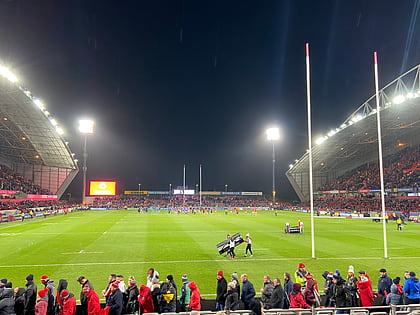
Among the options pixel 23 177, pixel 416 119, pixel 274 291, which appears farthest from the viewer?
pixel 23 177

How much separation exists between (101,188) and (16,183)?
32677 mm

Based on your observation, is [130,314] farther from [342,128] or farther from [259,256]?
[342,128]

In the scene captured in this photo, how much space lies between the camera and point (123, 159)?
112375mm

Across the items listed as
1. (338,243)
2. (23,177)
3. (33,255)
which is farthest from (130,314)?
(23,177)

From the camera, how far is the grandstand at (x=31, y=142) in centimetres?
4788

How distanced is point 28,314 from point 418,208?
57.2 meters

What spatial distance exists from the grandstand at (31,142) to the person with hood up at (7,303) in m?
37.2

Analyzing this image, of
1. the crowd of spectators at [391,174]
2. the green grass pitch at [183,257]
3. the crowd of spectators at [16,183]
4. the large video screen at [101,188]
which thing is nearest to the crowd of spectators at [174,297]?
the green grass pitch at [183,257]

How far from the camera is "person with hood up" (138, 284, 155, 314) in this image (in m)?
8.55

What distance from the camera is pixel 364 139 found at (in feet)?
218

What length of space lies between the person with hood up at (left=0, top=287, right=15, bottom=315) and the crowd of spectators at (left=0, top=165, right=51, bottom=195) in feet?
177

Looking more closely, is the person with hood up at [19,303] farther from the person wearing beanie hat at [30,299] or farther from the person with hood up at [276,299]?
the person with hood up at [276,299]

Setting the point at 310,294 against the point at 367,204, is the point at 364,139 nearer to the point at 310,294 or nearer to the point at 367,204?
the point at 367,204

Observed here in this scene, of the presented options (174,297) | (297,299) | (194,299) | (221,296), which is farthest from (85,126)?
(297,299)
